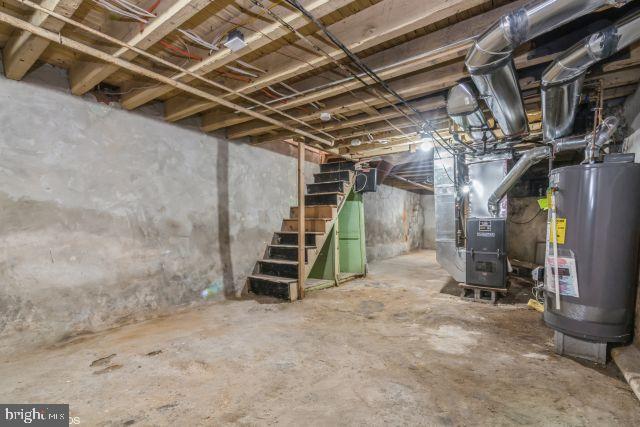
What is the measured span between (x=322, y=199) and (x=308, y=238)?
0.80 meters

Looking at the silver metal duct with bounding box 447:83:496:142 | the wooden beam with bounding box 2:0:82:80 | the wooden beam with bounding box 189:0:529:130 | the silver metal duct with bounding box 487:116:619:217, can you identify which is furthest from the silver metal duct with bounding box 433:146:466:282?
the wooden beam with bounding box 2:0:82:80

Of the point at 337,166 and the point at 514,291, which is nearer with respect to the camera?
the point at 514,291

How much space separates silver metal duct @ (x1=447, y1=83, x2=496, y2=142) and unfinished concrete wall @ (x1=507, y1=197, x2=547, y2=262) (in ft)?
12.0

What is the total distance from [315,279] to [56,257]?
3271 mm

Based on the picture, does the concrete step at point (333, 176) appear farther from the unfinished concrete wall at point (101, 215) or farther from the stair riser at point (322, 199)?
the unfinished concrete wall at point (101, 215)

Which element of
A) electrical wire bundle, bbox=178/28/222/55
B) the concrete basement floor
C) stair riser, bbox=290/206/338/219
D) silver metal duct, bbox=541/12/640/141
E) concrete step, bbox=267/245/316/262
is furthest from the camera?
stair riser, bbox=290/206/338/219

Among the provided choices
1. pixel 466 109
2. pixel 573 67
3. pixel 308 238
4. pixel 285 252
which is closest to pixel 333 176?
pixel 308 238

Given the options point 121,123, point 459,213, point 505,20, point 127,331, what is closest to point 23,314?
point 127,331

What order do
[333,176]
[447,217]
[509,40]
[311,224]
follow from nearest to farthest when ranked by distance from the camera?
[509,40], [447,217], [311,224], [333,176]

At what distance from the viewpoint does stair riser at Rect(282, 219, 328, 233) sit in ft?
14.3

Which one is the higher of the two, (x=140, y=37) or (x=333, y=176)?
(x=140, y=37)

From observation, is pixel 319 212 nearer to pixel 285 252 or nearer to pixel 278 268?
pixel 285 252

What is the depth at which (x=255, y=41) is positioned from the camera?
2.00m

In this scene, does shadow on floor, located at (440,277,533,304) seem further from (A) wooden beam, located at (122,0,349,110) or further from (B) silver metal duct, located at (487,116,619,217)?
(A) wooden beam, located at (122,0,349,110)
